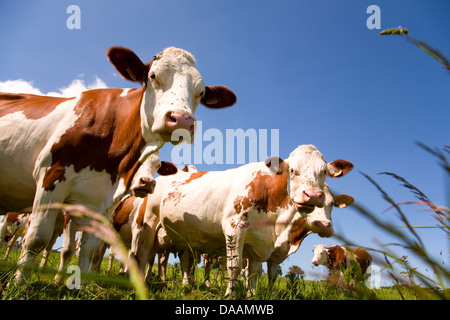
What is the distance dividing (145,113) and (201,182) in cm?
346

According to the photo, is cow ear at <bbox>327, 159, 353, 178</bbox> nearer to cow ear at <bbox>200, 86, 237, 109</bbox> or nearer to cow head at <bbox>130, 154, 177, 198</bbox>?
cow ear at <bbox>200, 86, 237, 109</bbox>

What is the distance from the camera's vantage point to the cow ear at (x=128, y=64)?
3.74 metres

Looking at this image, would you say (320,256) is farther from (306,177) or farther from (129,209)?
(306,177)

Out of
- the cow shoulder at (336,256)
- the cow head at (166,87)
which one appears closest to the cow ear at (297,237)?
the cow head at (166,87)

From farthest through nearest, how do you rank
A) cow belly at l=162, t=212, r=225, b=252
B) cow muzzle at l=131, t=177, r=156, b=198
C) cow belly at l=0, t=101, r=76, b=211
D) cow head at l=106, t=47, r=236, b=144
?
cow belly at l=162, t=212, r=225, b=252 < cow muzzle at l=131, t=177, r=156, b=198 < cow belly at l=0, t=101, r=76, b=211 < cow head at l=106, t=47, r=236, b=144

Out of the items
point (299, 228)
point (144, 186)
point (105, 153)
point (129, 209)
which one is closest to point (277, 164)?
point (299, 228)

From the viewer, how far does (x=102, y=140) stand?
11.0ft

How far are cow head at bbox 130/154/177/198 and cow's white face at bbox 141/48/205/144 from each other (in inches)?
92.5

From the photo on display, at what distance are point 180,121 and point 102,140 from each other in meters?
0.99

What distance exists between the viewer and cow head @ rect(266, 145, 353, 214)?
4786 mm

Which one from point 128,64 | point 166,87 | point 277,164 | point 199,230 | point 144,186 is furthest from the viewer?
point 199,230

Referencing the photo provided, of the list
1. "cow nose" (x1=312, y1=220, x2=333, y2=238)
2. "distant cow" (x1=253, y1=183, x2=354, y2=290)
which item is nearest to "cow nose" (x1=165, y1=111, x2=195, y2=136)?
"cow nose" (x1=312, y1=220, x2=333, y2=238)
